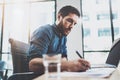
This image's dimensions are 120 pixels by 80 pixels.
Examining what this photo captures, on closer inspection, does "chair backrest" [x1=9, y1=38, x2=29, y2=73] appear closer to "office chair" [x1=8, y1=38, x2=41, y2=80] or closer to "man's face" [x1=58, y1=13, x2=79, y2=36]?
"office chair" [x1=8, y1=38, x2=41, y2=80]

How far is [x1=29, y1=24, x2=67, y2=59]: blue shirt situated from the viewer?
1564 mm

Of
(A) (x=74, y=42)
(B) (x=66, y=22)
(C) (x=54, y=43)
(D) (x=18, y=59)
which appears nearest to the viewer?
(D) (x=18, y=59)

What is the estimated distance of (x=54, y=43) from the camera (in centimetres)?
187

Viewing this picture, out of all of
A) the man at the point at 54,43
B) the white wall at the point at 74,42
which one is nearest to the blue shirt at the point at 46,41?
the man at the point at 54,43

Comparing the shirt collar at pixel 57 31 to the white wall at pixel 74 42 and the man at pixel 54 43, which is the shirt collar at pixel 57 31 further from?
the white wall at pixel 74 42

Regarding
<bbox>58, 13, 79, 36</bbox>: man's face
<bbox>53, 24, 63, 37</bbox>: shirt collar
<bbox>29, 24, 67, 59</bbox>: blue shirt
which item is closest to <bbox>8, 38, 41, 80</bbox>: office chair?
<bbox>29, 24, 67, 59</bbox>: blue shirt

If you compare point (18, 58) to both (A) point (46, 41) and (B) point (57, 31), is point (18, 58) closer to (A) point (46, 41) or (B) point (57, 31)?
(A) point (46, 41)

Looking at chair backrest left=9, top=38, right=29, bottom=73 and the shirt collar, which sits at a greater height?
the shirt collar

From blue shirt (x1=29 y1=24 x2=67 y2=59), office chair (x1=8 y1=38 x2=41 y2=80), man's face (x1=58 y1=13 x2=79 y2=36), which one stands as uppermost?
man's face (x1=58 y1=13 x2=79 y2=36)

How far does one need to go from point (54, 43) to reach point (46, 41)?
0.17 metres

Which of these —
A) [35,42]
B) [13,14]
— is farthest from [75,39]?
[35,42]

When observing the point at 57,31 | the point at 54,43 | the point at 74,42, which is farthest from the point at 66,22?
the point at 74,42

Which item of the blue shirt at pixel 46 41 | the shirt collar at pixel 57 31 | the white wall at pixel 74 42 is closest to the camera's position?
the blue shirt at pixel 46 41

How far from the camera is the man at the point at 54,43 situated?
52.7 inches
